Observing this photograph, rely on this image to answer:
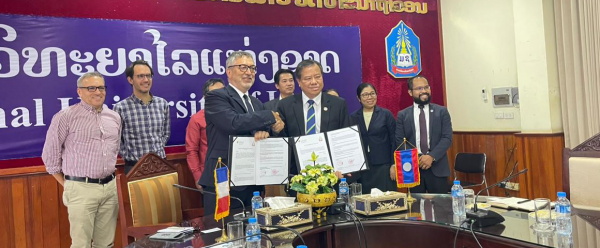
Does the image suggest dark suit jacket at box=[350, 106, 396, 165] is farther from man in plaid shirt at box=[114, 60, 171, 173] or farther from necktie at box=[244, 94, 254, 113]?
man in plaid shirt at box=[114, 60, 171, 173]

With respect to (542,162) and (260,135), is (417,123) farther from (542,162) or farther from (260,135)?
(260,135)

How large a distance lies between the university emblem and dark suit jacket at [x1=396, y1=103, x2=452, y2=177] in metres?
1.53

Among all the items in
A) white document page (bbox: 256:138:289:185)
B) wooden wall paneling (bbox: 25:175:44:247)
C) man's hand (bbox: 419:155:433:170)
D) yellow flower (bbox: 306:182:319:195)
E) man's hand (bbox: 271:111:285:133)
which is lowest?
wooden wall paneling (bbox: 25:175:44:247)

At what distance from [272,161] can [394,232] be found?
2.57 feet

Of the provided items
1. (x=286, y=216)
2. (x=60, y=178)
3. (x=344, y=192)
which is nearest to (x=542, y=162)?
(x=344, y=192)

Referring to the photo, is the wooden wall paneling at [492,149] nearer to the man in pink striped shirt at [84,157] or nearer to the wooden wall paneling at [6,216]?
the man in pink striped shirt at [84,157]

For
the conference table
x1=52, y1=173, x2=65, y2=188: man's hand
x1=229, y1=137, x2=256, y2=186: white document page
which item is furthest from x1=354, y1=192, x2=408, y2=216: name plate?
x1=52, y1=173, x2=65, y2=188: man's hand

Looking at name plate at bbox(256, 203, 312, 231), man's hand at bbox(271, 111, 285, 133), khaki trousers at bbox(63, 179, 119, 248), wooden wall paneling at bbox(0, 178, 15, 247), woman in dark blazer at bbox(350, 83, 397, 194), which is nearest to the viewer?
name plate at bbox(256, 203, 312, 231)

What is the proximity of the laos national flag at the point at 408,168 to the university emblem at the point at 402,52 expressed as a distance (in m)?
3.17

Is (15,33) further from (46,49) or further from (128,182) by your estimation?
(128,182)

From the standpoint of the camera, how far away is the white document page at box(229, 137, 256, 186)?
2523mm

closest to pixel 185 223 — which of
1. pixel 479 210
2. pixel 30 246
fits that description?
pixel 479 210

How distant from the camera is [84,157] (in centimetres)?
320

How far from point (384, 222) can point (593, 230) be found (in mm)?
833
